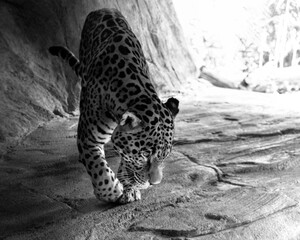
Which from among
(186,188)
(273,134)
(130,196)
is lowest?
(273,134)

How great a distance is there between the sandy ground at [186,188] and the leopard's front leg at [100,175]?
16cm

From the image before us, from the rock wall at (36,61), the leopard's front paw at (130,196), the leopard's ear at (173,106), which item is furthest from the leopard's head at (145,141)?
the rock wall at (36,61)

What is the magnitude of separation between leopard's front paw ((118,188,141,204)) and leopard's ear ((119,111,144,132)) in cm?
79

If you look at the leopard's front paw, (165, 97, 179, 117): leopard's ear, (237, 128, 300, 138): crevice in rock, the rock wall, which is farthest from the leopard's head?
the rock wall

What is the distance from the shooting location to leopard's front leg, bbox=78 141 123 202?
12.5ft

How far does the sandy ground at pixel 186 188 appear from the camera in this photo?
11.8 ft

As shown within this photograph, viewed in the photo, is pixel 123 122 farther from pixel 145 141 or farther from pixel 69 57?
pixel 69 57

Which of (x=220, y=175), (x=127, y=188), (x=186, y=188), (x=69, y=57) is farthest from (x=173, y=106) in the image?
(x=69, y=57)

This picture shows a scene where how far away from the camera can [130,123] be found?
3.43 m

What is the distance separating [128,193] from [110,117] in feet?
2.42

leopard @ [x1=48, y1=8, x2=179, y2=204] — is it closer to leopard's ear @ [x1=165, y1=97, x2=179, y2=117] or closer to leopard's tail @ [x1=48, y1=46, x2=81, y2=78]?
leopard's ear @ [x1=165, y1=97, x2=179, y2=117]

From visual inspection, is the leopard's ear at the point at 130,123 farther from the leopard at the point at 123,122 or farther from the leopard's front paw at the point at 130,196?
the leopard's front paw at the point at 130,196

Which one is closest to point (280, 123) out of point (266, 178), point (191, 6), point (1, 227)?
point (266, 178)

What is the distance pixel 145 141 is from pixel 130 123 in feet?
0.63
